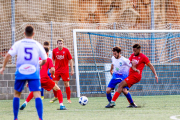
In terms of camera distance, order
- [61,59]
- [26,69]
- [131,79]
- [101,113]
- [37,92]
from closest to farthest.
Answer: [26,69]
[37,92]
[101,113]
[131,79]
[61,59]

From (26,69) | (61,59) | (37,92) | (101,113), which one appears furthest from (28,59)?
(61,59)

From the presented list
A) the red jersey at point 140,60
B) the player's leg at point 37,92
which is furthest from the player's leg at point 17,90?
the red jersey at point 140,60

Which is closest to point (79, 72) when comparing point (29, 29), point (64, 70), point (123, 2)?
point (64, 70)

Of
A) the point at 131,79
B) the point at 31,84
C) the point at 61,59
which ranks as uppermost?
the point at 61,59

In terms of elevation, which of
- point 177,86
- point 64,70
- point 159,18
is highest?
point 159,18

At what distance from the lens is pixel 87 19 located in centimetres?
1972

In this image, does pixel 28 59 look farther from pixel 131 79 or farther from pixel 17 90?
pixel 131 79

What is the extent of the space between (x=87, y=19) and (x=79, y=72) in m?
8.15

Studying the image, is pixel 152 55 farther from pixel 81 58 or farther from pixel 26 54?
pixel 26 54

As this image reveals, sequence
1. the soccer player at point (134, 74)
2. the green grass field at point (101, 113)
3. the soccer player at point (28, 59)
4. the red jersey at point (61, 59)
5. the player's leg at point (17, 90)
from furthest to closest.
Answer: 1. the red jersey at point (61, 59)
2. the soccer player at point (134, 74)
3. the green grass field at point (101, 113)
4. the player's leg at point (17, 90)
5. the soccer player at point (28, 59)

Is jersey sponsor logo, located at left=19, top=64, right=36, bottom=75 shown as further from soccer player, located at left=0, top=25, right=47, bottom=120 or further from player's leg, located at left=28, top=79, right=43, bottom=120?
player's leg, located at left=28, top=79, right=43, bottom=120

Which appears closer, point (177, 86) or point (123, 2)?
point (177, 86)

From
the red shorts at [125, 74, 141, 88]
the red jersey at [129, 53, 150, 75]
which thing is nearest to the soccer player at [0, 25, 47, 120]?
the red shorts at [125, 74, 141, 88]

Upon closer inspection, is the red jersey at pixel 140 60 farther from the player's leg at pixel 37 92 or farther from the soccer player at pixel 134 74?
the player's leg at pixel 37 92
